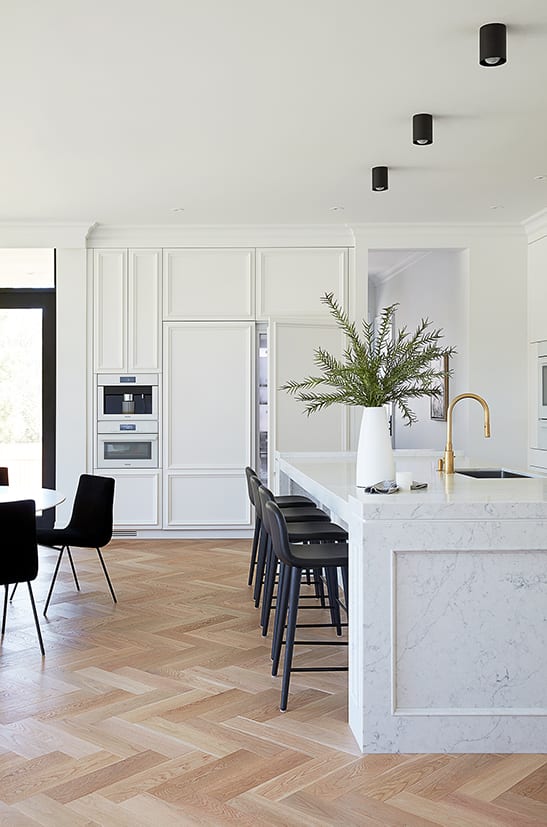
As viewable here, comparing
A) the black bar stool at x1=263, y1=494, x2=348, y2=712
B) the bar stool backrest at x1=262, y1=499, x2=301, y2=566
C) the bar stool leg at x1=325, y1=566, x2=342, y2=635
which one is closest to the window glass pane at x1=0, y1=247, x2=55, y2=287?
the bar stool leg at x1=325, y1=566, x2=342, y2=635

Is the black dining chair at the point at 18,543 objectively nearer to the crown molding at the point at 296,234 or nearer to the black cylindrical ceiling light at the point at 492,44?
the black cylindrical ceiling light at the point at 492,44

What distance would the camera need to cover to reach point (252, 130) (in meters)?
4.86

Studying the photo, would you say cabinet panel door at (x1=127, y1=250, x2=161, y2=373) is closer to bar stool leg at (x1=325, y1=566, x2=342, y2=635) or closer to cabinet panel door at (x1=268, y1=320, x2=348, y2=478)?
cabinet panel door at (x1=268, y1=320, x2=348, y2=478)

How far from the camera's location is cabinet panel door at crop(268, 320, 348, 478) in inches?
284

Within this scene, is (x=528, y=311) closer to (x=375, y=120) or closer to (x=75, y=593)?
(x=375, y=120)

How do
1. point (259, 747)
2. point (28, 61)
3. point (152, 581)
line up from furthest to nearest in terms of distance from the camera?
point (152, 581)
point (28, 61)
point (259, 747)

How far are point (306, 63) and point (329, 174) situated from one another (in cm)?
191

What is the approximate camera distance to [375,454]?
345 cm

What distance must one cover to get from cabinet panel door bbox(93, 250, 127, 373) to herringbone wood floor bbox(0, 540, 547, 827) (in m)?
3.21

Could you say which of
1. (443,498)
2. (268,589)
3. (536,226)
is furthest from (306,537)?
(536,226)

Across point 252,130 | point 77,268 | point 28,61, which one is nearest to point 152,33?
point 28,61

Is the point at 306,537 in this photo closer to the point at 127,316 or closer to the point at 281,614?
the point at 281,614

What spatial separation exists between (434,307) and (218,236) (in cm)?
241

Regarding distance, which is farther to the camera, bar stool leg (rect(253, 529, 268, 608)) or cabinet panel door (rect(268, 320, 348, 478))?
cabinet panel door (rect(268, 320, 348, 478))
